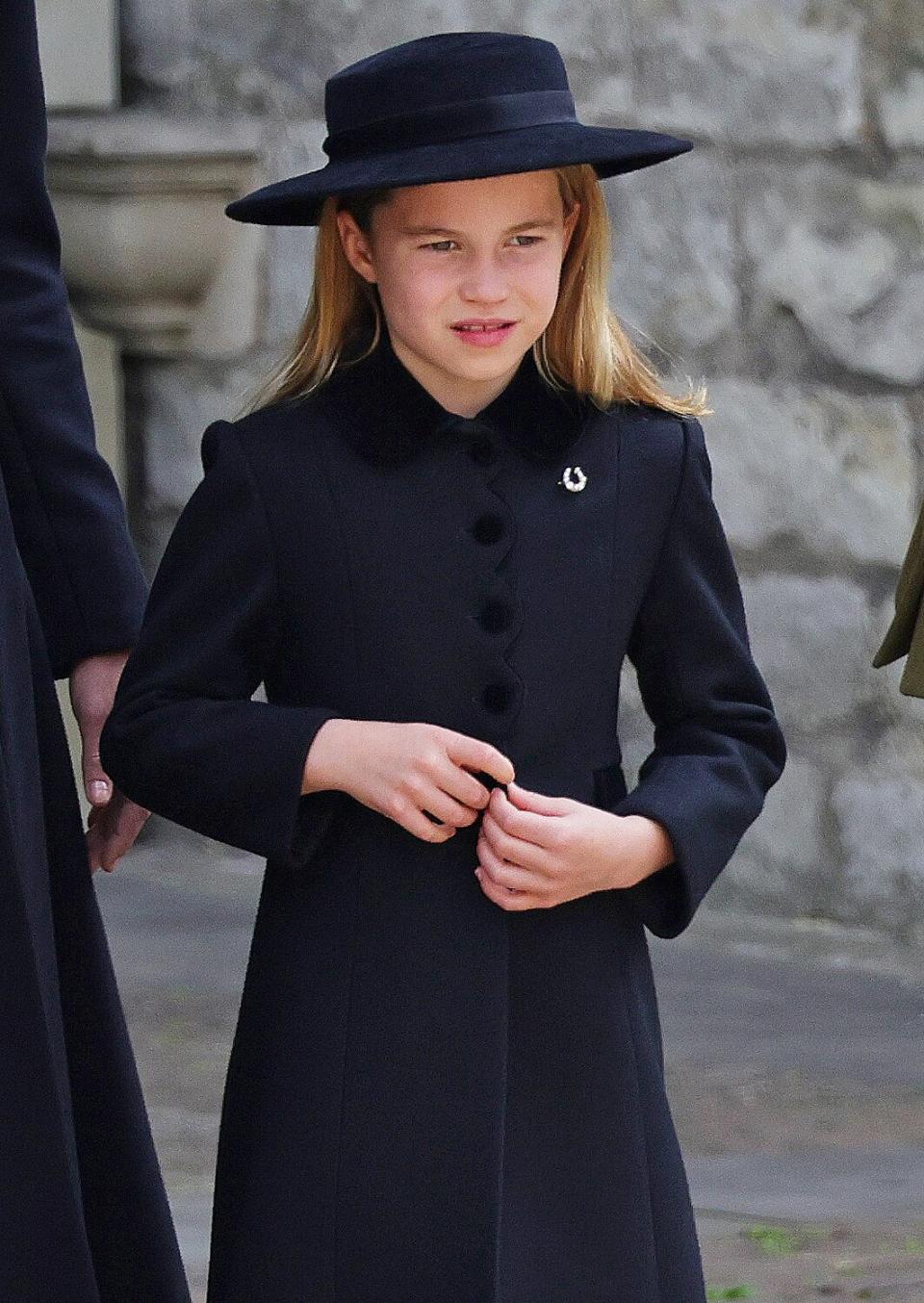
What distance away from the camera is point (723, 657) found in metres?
2.49

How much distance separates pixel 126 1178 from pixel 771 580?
2.77m

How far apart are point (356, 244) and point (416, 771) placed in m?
0.49

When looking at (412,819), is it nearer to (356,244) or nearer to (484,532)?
(484,532)

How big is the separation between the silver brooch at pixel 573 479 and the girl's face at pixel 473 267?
106mm

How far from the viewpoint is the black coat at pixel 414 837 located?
7.77 feet

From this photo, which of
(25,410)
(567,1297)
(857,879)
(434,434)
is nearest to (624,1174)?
(567,1297)

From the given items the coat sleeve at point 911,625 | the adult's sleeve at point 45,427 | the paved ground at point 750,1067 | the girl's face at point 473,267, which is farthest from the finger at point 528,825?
the paved ground at point 750,1067

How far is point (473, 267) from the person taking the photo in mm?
2346

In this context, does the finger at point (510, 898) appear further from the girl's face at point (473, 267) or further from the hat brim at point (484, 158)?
the hat brim at point (484, 158)

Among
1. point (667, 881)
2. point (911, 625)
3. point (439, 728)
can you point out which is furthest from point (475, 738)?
point (911, 625)

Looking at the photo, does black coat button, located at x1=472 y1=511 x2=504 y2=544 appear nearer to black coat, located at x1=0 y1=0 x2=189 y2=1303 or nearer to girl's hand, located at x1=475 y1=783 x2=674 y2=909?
girl's hand, located at x1=475 y1=783 x2=674 y2=909

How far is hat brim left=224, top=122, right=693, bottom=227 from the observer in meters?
2.28

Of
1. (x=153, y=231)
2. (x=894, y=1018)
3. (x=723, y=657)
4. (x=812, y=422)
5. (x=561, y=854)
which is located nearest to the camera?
(x=561, y=854)

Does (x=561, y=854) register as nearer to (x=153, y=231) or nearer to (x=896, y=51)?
(x=896, y=51)
